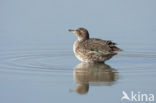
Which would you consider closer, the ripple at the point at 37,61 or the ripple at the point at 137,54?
the ripple at the point at 37,61

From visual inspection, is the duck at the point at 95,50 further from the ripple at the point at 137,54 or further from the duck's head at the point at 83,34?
the ripple at the point at 137,54

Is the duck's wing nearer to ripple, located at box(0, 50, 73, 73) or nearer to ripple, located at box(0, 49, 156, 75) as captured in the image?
ripple, located at box(0, 49, 156, 75)

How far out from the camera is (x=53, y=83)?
9594mm

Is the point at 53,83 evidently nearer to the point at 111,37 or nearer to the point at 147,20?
the point at 111,37

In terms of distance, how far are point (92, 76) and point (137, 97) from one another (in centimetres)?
170

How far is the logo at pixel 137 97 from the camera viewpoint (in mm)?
8562

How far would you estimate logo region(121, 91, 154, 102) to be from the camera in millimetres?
8562

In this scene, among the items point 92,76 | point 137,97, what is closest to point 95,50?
point 92,76

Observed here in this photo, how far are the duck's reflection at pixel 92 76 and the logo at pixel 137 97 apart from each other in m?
0.77

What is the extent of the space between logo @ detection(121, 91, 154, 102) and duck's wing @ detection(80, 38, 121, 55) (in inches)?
107

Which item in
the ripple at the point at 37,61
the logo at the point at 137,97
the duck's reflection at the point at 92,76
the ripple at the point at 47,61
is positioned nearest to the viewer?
the logo at the point at 137,97

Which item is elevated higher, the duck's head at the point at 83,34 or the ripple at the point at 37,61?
the duck's head at the point at 83,34

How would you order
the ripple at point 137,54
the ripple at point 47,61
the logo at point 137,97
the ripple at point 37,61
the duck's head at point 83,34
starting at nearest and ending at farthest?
1. the logo at point 137,97
2. the ripple at point 47,61
3. the ripple at point 37,61
4. the ripple at point 137,54
5. the duck's head at point 83,34

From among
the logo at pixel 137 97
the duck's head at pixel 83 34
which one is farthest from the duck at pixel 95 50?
the logo at pixel 137 97
